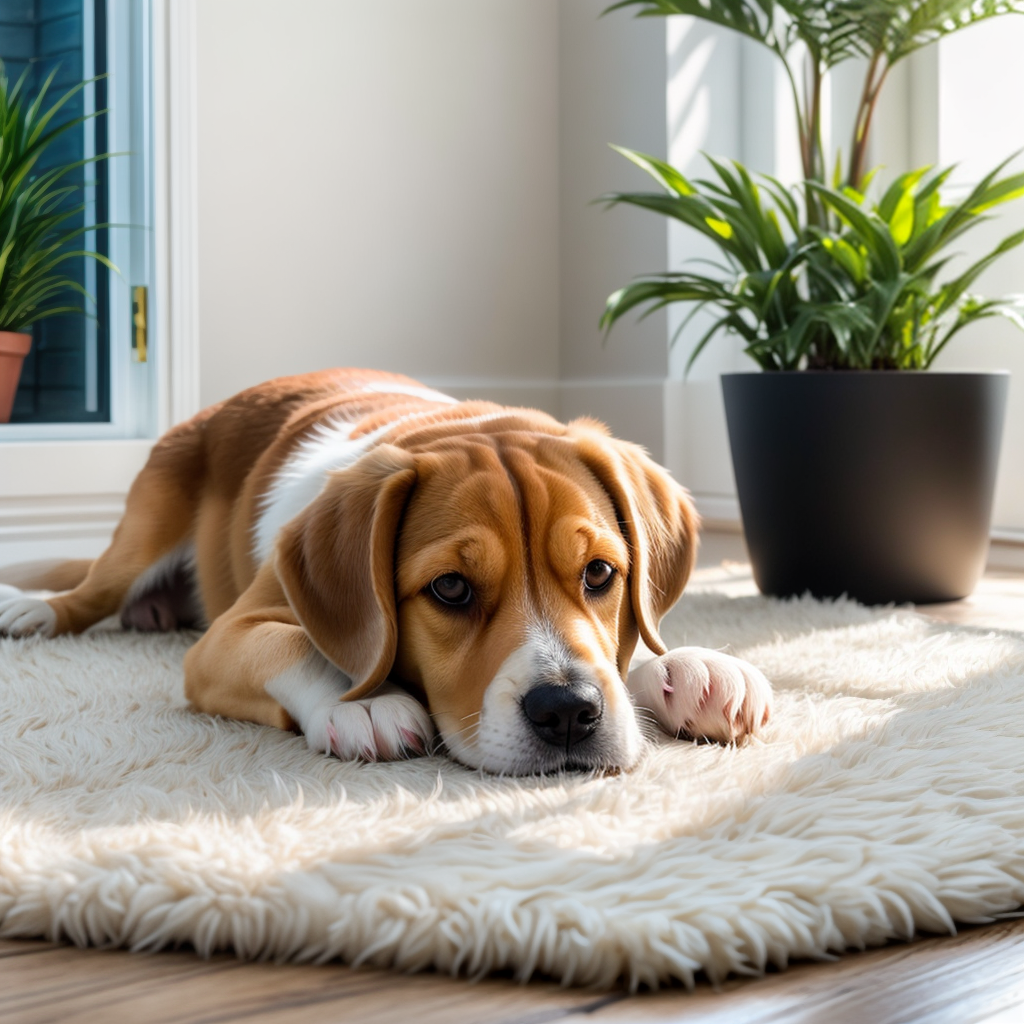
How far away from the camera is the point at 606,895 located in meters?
1.13

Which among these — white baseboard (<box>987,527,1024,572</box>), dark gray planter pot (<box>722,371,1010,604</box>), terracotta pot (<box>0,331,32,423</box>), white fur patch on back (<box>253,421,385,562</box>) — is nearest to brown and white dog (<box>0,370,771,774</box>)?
white fur patch on back (<box>253,421,385,562</box>)

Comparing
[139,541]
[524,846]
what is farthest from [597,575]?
[139,541]

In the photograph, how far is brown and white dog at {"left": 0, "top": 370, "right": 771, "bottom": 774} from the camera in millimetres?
1576

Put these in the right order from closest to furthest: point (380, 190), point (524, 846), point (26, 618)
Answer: point (524, 846)
point (26, 618)
point (380, 190)

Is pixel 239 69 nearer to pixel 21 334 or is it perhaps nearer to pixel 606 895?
pixel 21 334

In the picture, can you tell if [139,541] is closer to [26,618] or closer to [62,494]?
[26,618]

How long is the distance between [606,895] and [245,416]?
1964 mm

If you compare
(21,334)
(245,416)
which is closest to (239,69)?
(21,334)

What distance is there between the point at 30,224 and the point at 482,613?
2.98 m

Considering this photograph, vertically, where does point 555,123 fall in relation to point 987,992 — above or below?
above

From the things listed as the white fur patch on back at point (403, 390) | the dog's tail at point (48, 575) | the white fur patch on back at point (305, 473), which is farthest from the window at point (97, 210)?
the white fur patch on back at point (305, 473)

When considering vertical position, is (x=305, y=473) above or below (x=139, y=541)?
above

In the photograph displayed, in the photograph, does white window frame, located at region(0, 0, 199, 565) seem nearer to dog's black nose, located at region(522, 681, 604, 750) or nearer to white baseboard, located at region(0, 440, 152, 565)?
white baseboard, located at region(0, 440, 152, 565)

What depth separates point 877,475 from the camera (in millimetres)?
3168
